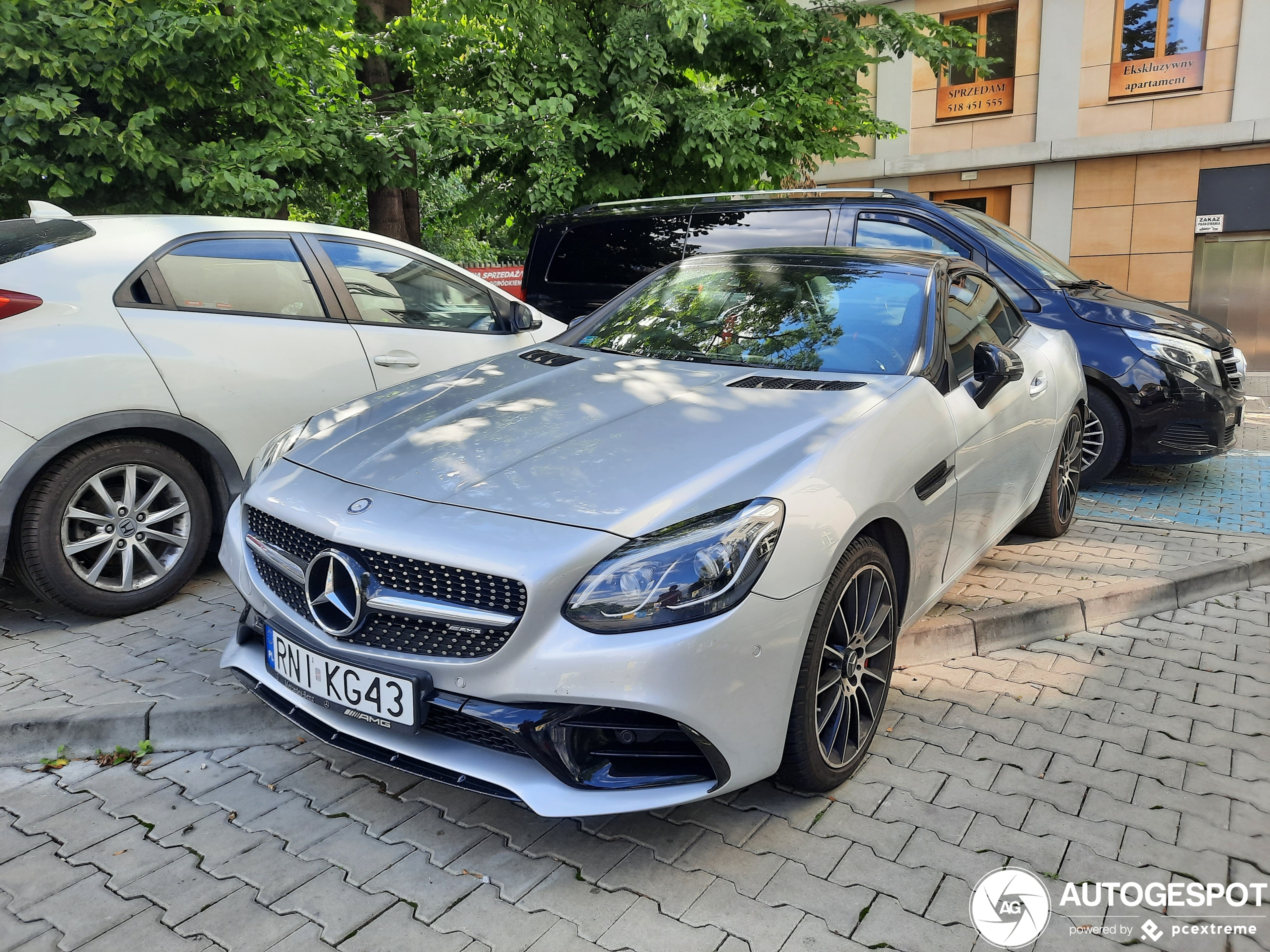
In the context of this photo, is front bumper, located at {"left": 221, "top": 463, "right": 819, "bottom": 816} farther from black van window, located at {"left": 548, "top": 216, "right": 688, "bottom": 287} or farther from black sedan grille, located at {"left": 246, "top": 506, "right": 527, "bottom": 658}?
black van window, located at {"left": 548, "top": 216, "right": 688, "bottom": 287}

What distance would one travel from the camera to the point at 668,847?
2629mm

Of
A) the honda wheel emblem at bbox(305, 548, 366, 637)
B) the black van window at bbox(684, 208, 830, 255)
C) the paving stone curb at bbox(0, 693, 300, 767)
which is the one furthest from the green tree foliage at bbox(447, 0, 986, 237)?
the honda wheel emblem at bbox(305, 548, 366, 637)

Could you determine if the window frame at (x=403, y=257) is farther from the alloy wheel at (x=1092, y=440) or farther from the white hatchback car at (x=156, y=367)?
the alloy wheel at (x=1092, y=440)

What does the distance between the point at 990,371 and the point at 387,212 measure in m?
7.12

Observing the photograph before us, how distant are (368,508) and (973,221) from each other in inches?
204

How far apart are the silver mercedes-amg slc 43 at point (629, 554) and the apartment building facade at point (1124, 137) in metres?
13.5

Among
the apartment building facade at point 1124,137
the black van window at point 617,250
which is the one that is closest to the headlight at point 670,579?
the black van window at point 617,250

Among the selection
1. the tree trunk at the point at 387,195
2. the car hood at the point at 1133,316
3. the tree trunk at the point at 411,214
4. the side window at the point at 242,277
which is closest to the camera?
the side window at the point at 242,277

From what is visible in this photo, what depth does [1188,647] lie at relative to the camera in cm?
396

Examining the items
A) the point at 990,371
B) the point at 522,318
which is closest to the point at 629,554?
the point at 990,371

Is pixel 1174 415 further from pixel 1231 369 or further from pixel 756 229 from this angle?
pixel 756 229

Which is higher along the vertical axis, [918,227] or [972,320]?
[918,227]

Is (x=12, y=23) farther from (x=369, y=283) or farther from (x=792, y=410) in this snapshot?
(x=792, y=410)

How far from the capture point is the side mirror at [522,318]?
17.2 ft
